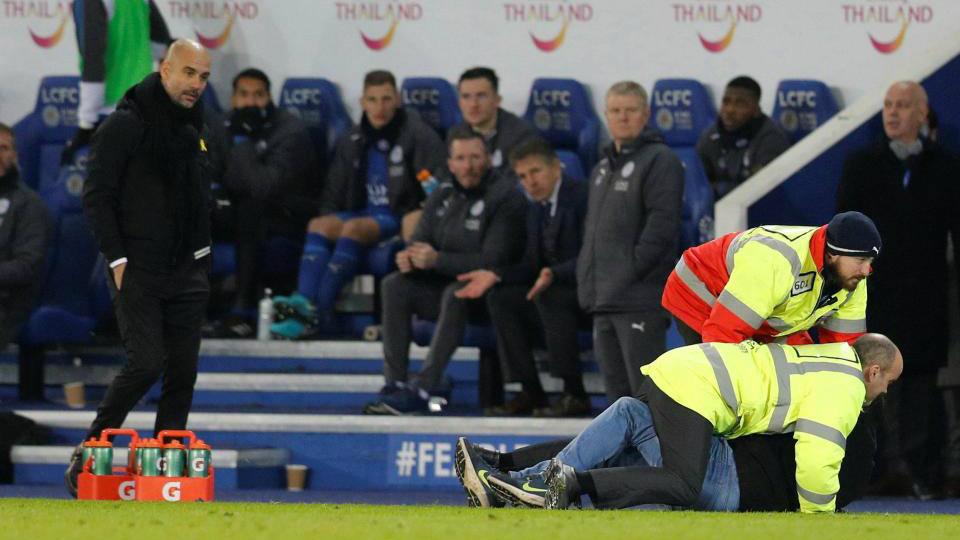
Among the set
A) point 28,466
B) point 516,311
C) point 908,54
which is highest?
point 908,54

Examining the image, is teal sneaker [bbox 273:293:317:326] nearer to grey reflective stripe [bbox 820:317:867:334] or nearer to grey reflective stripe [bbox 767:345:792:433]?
grey reflective stripe [bbox 820:317:867:334]

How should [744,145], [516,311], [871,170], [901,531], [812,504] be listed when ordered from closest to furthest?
[901,531] → [812,504] → [871,170] → [516,311] → [744,145]

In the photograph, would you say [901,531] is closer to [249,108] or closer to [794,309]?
[794,309]

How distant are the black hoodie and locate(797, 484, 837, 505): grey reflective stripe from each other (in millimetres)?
3116

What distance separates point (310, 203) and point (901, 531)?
613cm

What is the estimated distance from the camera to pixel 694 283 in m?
8.25

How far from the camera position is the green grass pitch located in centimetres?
606

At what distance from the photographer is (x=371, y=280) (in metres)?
11.7

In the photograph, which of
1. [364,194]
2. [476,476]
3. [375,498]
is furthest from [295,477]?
[476,476]

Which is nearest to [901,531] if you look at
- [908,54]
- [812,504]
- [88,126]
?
[812,504]

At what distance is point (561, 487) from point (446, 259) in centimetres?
357

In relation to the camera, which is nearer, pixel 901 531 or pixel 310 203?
pixel 901 531

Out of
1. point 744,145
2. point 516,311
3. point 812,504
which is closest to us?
point 812,504

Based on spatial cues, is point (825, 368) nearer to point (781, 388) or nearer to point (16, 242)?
point (781, 388)
